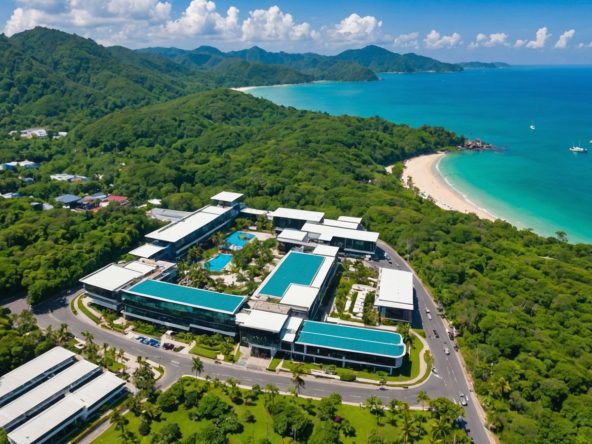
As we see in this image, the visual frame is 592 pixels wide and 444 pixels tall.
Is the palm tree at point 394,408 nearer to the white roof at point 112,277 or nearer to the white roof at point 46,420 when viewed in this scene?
the white roof at point 46,420

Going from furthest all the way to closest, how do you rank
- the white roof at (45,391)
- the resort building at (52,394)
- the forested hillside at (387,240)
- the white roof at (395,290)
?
1. the white roof at (395,290)
2. the forested hillside at (387,240)
3. the white roof at (45,391)
4. the resort building at (52,394)

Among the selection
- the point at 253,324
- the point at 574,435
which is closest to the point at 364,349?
the point at 253,324

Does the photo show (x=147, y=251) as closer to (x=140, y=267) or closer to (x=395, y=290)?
(x=140, y=267)

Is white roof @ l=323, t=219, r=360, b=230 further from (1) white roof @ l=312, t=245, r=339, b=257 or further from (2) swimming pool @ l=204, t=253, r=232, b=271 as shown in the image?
(2) swimming pool @ l=204, t=253, r=232, b=271

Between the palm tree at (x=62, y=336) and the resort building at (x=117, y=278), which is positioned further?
the resort building at (x=117, y=278)

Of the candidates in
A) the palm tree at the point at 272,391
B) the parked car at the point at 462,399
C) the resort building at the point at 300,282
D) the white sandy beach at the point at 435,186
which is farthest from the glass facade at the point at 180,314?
the white sandy beach at the point at 435,186

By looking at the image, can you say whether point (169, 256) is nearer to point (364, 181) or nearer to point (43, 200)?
point (43, 200)
